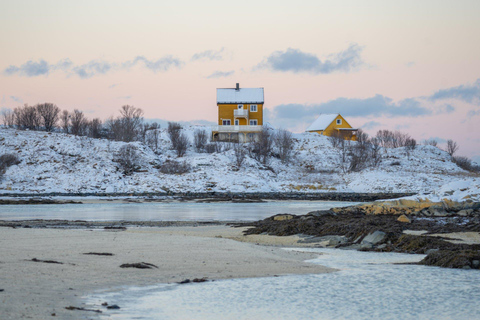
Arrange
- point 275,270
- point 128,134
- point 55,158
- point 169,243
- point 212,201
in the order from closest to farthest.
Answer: point 275,270 < point 169,243 < point 212,201 < point 55,158 < point 128,134

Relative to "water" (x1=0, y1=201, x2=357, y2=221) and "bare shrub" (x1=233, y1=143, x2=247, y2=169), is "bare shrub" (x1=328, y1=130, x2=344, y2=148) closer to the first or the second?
"bare shrub" (x1=233, y1=143, x2=247, y2=169)

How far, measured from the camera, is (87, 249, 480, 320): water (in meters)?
6.61

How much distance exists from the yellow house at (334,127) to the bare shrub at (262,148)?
14751mm

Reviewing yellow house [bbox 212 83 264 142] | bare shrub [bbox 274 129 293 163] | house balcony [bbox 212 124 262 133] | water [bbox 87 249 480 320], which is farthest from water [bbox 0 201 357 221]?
yellow house [bbox 212 83 264 142]

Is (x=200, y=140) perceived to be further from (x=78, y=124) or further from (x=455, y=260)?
(x=455, y=260)

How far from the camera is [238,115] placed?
65.1 metres

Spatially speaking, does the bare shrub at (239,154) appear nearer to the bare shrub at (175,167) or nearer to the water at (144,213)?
the bare shrub at (175,167)

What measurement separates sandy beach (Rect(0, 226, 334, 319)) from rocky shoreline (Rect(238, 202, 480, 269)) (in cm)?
164

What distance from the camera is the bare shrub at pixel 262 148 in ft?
193

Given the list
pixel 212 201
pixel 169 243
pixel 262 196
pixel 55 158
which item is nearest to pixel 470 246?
pixel 169 243

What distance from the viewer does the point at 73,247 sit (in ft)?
38.8

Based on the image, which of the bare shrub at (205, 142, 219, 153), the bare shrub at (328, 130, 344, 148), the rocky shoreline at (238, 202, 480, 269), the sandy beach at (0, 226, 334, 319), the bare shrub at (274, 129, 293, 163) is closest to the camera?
the sandy beach at (0, 226, 334, 319)

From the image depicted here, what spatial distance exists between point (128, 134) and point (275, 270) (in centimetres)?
6048

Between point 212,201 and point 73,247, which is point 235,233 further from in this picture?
point 212,201
